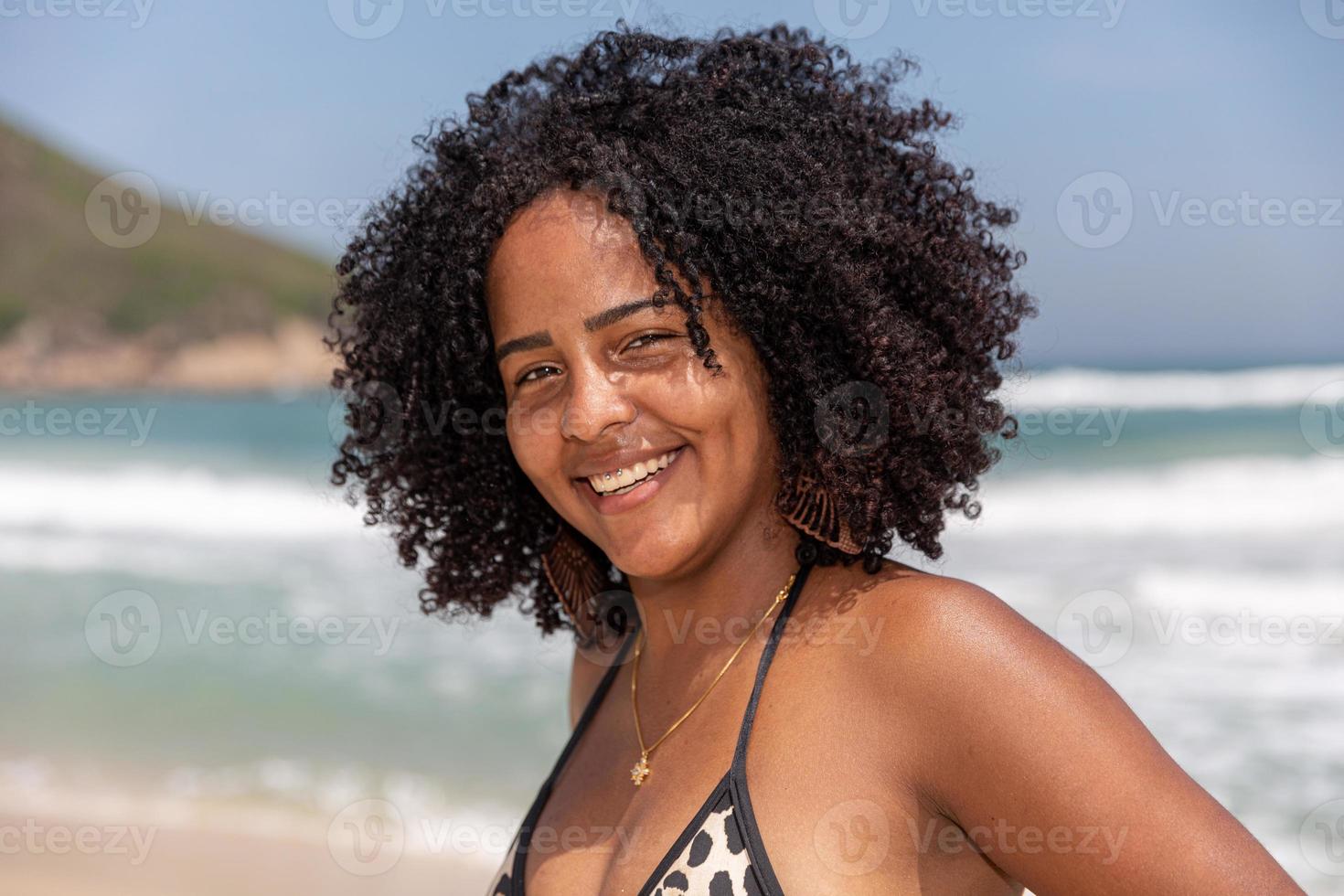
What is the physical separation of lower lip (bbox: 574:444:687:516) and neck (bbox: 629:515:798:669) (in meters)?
0.19

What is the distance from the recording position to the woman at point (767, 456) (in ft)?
6.14

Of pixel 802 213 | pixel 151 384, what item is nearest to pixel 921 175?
pixel 802 213

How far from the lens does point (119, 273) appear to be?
60.5 m

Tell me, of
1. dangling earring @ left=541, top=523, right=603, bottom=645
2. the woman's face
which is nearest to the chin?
the woman's face

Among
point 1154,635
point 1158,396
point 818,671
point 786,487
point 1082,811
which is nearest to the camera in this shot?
point 1082,811

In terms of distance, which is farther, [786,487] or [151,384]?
[151,384]

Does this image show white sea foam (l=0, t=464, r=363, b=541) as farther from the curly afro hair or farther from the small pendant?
the small pendant

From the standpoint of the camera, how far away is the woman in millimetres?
1870

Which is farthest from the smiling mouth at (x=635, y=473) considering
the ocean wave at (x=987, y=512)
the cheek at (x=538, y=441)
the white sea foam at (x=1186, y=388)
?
the white sea foam at (x=1186, y=388)

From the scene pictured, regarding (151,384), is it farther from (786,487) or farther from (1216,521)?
(786,487)

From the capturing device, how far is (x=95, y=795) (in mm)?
6855

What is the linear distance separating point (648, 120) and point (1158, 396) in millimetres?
20356

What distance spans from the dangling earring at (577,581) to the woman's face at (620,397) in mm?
700

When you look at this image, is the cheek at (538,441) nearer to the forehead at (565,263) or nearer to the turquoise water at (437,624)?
the forehead at (565,263)
